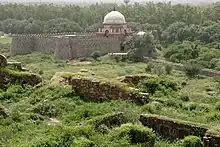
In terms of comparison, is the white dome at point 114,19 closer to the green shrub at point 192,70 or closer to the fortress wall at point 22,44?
the fortress wall at point 22,44

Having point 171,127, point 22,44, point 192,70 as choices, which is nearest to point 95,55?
point 22,44

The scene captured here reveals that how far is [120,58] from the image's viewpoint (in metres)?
43.7

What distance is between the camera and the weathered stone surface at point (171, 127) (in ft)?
28.4

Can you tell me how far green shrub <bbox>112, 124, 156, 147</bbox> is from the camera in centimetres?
847

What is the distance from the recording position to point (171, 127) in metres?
9.01

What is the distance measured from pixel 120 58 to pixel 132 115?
3414 cm

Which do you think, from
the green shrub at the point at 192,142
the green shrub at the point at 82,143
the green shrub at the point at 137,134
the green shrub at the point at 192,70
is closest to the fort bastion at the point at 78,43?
the green shrub at the point at 192,70

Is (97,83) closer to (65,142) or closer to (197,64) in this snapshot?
(65,142)

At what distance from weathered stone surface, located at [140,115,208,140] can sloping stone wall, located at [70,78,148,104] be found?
1.95 meters

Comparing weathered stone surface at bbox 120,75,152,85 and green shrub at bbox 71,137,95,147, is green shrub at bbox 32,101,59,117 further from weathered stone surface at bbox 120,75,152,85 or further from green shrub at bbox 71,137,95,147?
green shrub at bbox 71,137,95,147

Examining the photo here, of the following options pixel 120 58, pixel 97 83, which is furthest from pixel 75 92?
pixel 120 58

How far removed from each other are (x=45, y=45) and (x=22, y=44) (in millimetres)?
2416

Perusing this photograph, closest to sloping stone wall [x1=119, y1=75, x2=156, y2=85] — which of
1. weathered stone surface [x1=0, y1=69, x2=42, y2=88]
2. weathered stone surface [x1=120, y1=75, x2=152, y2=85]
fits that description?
weathered stone surface [x1=120, y1=75, x2=152, y2=85]

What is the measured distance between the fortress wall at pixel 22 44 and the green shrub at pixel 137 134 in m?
40.3
